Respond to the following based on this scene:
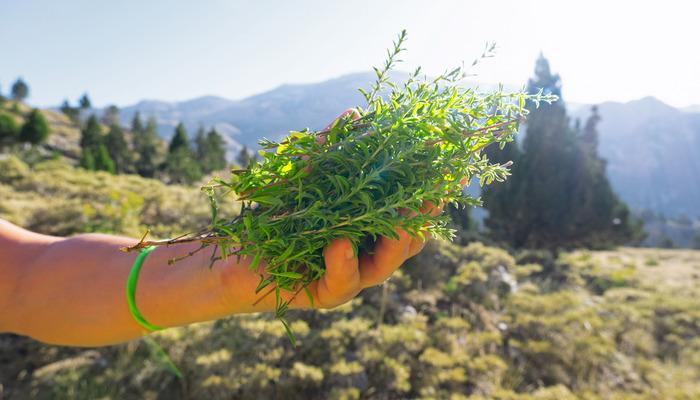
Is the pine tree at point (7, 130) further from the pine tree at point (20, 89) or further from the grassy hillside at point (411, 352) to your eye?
the pine tree at point (20, 89)

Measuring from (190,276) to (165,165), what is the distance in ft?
134

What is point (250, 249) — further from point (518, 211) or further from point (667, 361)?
point (518, 211)

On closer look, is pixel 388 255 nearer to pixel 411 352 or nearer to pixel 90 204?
pixel 411 352

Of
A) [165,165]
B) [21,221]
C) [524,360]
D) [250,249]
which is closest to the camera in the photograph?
[250,249]

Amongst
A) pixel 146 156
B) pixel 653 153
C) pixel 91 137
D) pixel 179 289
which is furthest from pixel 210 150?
pixel 653 153

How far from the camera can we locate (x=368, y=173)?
48.9 inches

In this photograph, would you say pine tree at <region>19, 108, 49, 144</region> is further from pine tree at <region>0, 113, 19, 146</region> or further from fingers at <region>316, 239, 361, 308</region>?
fingers at <region>316, 239, 361, 308</region>

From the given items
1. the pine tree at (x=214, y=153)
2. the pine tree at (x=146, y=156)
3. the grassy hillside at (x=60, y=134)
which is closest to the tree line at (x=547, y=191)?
the pine tree at (x=214, y=153)

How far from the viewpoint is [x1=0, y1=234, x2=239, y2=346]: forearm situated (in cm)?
165

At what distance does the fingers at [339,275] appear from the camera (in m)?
1.27

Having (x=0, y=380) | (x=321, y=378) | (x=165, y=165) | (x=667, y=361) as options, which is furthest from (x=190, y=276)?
(x=165, y=165)

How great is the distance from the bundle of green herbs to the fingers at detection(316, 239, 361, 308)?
0.12 ft

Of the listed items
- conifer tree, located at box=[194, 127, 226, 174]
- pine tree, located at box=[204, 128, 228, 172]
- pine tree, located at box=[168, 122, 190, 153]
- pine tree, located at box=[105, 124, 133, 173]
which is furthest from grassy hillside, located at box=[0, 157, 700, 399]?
pine tree, located at box=[105, 124, 133, 173]

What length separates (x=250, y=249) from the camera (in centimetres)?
122
